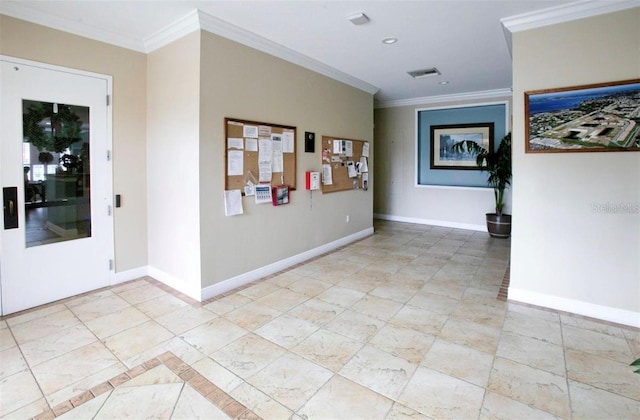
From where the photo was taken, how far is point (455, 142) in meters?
7.01

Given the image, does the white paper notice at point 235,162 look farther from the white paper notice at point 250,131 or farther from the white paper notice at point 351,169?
the white paper notice at point 351,169

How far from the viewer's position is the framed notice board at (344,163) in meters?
5.02


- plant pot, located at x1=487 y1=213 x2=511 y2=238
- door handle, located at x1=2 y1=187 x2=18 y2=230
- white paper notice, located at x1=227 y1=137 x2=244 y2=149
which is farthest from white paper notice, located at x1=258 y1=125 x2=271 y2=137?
plant pot, located at x1=487 y1=213 x2=511 y2=238

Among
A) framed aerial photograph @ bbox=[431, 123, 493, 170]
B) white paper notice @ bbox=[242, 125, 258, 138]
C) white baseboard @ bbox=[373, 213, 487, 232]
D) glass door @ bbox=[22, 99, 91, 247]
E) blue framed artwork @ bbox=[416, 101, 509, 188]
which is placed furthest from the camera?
white baseboard @ bbox=[373, 213, 487, 232]

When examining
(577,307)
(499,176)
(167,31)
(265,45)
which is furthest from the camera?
(499,176)

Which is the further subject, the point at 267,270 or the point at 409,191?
the point at 409,191

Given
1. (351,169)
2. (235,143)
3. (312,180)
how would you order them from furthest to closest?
(351,169), (312,180), (235,143)

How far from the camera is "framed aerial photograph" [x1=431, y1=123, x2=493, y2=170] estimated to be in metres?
6.69

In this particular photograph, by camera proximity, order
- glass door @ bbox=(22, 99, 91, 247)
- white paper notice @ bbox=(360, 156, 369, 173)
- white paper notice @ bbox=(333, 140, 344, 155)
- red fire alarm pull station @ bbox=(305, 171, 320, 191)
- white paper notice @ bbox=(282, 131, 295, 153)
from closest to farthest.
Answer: glass door @ bbox=(22, 99, 91, 247), white paper notice @ bbox=(282, 131, 295, 153), red fire alarm pull station @ bbox=(305, 171, 320, 191), white paper notice @ bbox=(333, 140, 344, 155), white paper notice @ bbox=(360, 156, 369, 173)

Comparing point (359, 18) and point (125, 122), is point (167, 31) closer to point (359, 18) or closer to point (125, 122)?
point (125, 122)

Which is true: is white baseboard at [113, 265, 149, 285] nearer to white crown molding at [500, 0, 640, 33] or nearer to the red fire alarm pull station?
the red fire alarm pull station

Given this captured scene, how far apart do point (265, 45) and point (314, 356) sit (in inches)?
126

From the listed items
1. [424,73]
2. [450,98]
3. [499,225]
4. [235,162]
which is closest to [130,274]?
[235,162]

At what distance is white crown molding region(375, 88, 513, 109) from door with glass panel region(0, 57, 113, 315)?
18.4 feet
